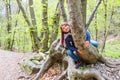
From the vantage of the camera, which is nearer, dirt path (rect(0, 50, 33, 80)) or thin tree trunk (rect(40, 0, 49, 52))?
dirt path (rect(0, 50, 33, 80))

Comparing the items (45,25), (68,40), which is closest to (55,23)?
(45,25)

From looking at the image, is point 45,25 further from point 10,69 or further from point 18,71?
point 18,71

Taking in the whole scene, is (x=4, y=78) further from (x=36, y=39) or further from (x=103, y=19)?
(x=103, y=19)

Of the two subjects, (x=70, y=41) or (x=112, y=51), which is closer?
(x=70, y=41)

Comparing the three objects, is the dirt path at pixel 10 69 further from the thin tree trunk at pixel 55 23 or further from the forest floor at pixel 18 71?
the thin tree trunk at pixel 55 23

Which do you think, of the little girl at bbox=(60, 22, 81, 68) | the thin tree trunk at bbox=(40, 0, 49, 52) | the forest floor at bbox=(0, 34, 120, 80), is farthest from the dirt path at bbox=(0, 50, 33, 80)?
the little girl at bbox=(60, 22, 81, 68)

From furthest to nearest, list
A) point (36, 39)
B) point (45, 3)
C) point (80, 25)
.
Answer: point (36, 39) → point (45, 3) → point (80, 25)

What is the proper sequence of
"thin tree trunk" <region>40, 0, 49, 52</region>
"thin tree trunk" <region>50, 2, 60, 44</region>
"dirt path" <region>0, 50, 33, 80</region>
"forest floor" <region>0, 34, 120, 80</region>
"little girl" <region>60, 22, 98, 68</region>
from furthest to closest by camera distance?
"thin tree trunk" <region>40, 0, 49, 52</region> → "thin tree trunk" <region>50, 2, 60, 44</region> → "dirt path" <region>0, 50, 33, 80</region> → "forest floor" <region>0, 34, 120, 80</region> → "little girl" <region>60, 22, 98, 68</region>

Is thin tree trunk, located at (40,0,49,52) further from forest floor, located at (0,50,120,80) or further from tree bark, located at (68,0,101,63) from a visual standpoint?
tree bark, located at (68,0,101,63)

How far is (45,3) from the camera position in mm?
11508

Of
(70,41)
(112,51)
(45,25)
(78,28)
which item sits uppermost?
(78,28)

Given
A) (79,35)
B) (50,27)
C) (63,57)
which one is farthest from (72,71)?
(50,27)

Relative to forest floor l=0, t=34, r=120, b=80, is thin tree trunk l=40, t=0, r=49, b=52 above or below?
above

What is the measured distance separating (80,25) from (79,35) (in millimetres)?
256
